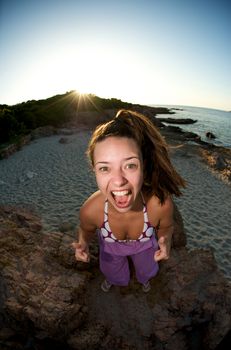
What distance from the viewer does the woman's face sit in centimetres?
193

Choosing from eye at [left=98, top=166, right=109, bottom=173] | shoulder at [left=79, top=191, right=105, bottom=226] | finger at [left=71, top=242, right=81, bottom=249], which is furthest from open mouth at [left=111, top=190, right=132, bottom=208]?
finger at [left=71, top=242, right=81, bottom=249]

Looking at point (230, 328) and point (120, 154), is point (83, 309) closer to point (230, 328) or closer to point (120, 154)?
point (230, 328)

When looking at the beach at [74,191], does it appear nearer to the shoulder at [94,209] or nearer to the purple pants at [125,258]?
the purple pants at [125,258]

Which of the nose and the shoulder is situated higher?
the nose

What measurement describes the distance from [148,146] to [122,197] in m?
0.54

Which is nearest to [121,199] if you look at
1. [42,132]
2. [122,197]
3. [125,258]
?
[122,197]

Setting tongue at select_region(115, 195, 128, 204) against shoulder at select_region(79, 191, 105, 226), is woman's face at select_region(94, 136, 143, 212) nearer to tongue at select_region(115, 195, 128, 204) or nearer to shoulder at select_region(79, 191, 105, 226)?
tongue at select_region(115, 195, 128, 204)

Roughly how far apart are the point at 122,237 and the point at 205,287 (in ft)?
4.83

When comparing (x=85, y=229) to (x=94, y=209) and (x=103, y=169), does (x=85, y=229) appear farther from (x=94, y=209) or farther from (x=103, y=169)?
(x=103, y=169)

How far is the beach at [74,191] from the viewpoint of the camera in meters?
7.07

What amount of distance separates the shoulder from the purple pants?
369 mm

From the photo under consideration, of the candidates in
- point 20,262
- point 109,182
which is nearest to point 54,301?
point 20,262

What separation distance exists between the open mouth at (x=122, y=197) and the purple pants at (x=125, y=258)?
2.70 ft

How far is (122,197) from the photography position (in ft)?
6.61
